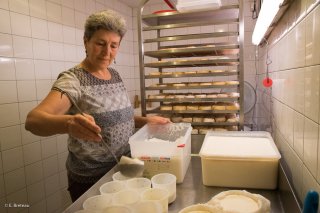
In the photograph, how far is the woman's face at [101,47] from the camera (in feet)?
4.61

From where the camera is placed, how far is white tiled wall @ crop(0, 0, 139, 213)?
2244mm

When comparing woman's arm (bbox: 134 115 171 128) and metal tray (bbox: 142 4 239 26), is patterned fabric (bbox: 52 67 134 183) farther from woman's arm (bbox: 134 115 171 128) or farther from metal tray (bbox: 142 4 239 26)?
metal tray (bbox: 142 4 239 26)

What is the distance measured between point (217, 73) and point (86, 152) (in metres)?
1.38

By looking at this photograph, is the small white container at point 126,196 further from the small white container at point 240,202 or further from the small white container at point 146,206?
the small white container at point 240,202

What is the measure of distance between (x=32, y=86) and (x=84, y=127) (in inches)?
73.0

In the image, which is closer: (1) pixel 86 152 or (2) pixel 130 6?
(1) pixel 86 152

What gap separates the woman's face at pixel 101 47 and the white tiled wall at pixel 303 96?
946 mm

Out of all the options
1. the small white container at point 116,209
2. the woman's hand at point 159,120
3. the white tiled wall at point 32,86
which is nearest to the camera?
the small white container at point 116,209

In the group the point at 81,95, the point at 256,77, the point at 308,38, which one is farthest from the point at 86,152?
the point at 256,77

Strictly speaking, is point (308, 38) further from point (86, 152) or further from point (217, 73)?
point (217, 73)

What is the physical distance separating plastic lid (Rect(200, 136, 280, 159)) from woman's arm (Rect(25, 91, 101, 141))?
1.72 ft

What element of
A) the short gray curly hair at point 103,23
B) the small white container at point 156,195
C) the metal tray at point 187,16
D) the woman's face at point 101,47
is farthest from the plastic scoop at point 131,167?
the metal tray at point 187,16

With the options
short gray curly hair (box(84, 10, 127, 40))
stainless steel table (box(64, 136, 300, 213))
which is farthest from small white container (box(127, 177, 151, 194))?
short gray curly hair (box(84, 10, 127, 40))

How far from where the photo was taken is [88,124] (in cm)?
94
